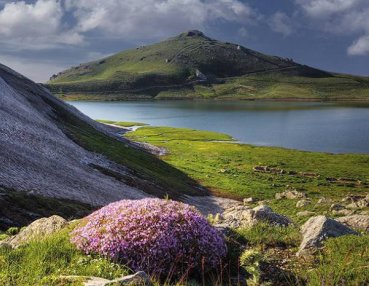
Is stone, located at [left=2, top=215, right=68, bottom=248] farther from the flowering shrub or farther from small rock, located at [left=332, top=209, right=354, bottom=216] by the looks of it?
small rock, located at [left=332, top=209, right=354, bottom=216]

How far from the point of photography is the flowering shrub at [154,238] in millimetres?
10734

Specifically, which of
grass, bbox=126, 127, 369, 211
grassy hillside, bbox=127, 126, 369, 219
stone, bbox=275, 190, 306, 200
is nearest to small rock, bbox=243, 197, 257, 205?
grassy hillside, bbox=127, 126, 369, 219

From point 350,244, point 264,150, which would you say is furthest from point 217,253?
point 264,150

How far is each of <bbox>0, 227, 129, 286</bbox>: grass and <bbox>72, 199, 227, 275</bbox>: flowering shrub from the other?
442 millimetres

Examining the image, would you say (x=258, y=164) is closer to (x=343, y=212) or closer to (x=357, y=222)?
(x=343, y=212)

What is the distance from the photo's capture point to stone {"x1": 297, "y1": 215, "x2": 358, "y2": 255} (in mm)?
13039

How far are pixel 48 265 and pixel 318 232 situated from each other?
Answer: 809 cm

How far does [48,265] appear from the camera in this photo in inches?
381

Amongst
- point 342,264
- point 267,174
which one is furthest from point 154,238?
point 267,174

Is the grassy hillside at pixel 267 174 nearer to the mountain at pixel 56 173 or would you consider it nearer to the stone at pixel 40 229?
the mountain at pixel 56 173

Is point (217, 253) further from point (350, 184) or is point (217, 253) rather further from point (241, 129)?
point (241, 129)

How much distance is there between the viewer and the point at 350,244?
40.3ft

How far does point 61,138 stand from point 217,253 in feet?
165

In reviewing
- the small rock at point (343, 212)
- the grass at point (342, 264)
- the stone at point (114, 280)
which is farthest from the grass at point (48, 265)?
the small rock at point (343, 212)
